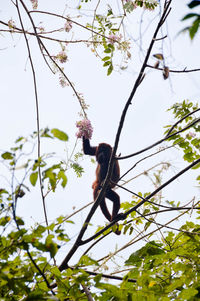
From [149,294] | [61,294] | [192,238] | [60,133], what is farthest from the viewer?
[192,238]

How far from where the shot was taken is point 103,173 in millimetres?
5863

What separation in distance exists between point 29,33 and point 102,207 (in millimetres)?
3237

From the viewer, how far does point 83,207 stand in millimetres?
3789

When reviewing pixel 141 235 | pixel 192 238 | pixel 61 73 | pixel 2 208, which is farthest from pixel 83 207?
pixel 61 73

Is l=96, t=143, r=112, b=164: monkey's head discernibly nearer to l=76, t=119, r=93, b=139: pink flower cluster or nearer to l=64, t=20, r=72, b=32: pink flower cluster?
l=76, t=119, r=93, b=139: pink flower cluster

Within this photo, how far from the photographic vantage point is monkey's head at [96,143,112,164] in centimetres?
593

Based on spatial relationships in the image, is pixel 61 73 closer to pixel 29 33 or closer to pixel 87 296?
pixel 29 33

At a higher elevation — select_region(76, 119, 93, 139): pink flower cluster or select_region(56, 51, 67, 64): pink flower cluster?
select_region(56, 51, 67, 64): pink flower cluster

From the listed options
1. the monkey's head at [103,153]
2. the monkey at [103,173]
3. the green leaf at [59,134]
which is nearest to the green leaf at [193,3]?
the green leaf at [59,134]

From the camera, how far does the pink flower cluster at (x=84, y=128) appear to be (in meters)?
3.72

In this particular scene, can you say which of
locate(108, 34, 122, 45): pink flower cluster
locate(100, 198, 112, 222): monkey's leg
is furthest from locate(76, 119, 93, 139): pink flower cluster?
locate(100, 198, 112, 222): monkey's leg

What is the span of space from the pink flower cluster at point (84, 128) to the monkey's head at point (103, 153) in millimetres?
2199

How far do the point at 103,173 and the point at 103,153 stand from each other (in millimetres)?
424

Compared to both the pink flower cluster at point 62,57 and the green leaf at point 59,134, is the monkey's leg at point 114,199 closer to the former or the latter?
the pink flower cluster at point 62,57
